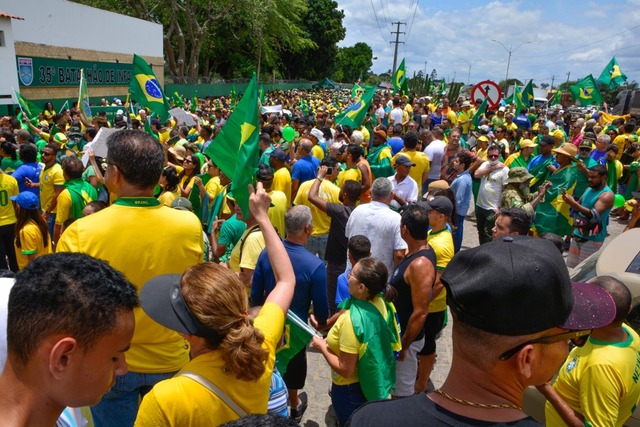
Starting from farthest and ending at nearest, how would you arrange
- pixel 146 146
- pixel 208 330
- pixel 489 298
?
pixel 146 146 → pixel 208 330 → pixel 489 298

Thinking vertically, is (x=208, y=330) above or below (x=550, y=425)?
above

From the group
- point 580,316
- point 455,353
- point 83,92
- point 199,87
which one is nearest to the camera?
point 455,353

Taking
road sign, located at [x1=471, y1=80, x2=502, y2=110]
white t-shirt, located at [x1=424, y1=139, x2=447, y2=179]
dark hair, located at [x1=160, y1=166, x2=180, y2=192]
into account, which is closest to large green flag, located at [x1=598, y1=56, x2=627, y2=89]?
road sign, located at [x1=471, y1=80, x2=502, y2=110]

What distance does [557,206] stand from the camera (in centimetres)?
704

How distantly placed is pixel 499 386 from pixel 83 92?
9.83m

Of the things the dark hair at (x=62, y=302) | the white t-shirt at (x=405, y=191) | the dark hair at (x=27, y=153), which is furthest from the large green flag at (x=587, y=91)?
the dark hair at (x=62, y=302)

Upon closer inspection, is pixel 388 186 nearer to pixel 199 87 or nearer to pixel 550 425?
pixel 550 425

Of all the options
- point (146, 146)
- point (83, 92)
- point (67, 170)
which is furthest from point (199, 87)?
point (146, 146)

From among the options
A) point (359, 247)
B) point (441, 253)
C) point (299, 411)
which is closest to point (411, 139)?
point (441, 253)

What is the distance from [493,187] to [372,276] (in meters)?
4.90

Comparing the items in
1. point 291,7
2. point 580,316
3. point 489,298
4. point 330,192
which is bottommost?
point 330,192

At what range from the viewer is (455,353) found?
4.81 feet

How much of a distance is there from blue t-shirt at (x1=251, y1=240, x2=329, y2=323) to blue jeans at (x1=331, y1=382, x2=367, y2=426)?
693 millimetres

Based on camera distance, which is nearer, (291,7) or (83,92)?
(83,92)
